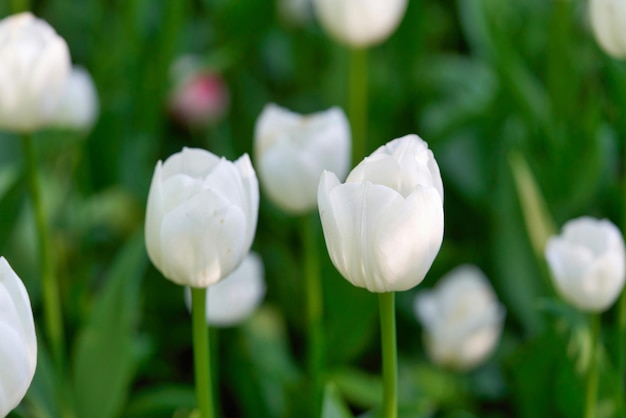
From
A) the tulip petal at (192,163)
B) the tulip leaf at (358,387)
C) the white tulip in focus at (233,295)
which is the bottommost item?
the tulip leaf at (358,387)

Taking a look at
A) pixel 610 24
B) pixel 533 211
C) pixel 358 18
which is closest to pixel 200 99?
pixel 358 18

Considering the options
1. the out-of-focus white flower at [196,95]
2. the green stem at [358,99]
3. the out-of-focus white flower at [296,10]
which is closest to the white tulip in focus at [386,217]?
the green stem at [358,99]

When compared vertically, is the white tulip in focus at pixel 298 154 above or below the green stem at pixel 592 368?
above

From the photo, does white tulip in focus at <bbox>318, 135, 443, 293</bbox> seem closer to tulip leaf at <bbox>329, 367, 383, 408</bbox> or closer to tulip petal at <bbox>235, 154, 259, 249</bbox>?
tulip petal at <bbox>235, 154, 259, 249</bbox>

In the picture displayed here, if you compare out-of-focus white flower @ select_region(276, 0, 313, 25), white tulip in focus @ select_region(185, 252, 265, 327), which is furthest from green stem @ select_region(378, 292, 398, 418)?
out-of-focus white flower @ select_region(276, 0, 313, 25)

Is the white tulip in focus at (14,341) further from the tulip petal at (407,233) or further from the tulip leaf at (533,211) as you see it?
the tulip leaf at (533,211)

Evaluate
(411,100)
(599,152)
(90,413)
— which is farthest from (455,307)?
(411,100)

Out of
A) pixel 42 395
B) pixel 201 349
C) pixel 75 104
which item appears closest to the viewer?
pixel 201 349

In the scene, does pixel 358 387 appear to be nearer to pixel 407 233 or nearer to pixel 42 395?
pixel 42 395
